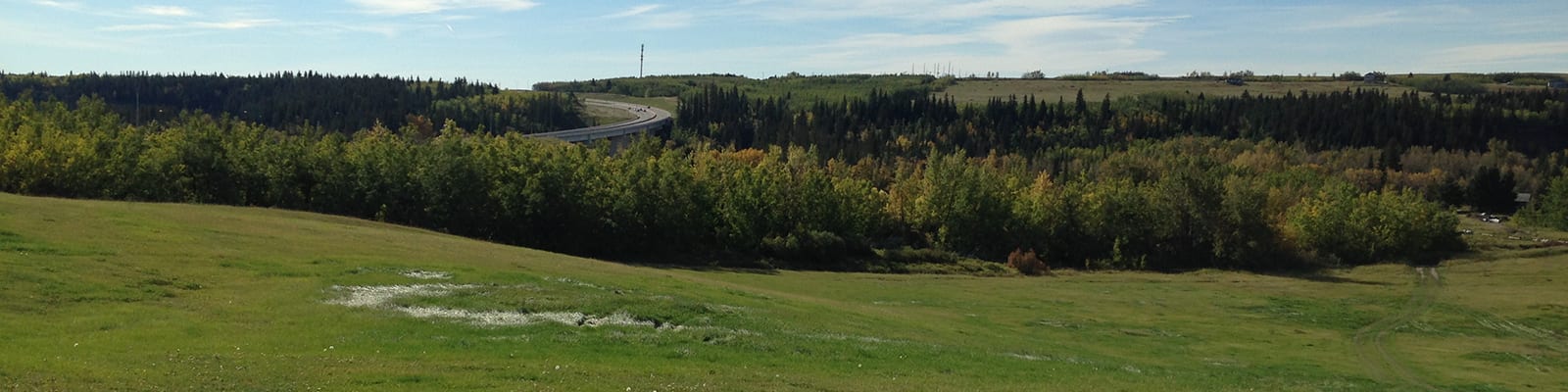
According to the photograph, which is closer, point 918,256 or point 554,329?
point 554,329

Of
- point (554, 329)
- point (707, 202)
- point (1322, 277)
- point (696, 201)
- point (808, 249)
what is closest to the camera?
point (554, 329)

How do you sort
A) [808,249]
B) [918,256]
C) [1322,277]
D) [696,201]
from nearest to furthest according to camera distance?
[808,249]
[1322,277]
[696,201]
[918,256]

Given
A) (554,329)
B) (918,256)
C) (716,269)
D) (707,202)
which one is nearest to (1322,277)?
(918,256)

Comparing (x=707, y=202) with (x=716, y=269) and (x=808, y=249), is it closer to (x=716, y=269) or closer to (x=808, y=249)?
(x=808, y=249)

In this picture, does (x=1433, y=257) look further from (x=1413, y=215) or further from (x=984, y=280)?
(x=984, y=280)

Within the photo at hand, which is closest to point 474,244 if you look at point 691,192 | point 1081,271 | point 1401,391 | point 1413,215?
point 691,192

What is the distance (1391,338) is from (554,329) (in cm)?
5609

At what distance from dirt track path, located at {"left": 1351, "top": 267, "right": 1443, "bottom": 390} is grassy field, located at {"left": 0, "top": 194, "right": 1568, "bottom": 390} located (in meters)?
0.30

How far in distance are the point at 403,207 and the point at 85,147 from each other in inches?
1096

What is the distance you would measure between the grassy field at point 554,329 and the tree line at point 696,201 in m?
29.2

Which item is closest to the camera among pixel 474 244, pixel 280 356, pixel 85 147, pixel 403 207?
pixel 280 356

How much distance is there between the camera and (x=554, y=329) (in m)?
36.4

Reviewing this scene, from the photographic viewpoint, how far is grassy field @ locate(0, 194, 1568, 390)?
92.2 feet

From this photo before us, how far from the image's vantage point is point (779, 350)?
35.7 meters
